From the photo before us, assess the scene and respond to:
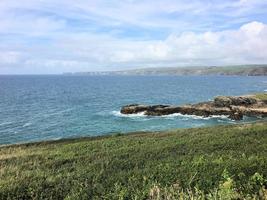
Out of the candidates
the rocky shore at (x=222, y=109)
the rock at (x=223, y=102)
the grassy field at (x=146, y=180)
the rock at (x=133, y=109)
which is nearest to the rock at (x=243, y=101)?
the rocky shore at (x=222, y=109)

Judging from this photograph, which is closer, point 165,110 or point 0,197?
point 0,197

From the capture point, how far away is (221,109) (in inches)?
2771

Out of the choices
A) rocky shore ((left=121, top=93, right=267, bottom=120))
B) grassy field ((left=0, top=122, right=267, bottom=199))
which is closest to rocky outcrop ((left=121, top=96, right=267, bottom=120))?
rocky shore ((left=121, top=93, right=267, bottom=120))

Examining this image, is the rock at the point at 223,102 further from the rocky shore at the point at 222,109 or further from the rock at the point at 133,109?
the rock at the point at 133,109

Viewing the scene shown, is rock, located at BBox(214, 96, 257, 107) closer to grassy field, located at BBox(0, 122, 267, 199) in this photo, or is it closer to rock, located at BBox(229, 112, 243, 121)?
rock, located at BBox(229, 112, 243, 121)

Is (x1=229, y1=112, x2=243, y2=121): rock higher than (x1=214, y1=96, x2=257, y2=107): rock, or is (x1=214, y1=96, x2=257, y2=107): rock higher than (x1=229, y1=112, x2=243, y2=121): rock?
(x1=214, y1=96, x2=257, y2=107): rock

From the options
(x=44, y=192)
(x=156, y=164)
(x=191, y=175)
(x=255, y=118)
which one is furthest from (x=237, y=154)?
(x=255, y=118)

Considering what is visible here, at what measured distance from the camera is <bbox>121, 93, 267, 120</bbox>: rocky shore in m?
68.3

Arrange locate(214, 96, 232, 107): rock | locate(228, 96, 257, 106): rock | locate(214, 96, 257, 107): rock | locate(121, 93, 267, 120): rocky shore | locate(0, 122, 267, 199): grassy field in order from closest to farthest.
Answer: locate(0, 122, 267, 199): grassy field, locate(121, 93, 267, 120): rocky shore, locate(214, 96, 232, 107): rock, locate(214, 96, 257, 107): rock, locate(228, 96, 257, 106): rock

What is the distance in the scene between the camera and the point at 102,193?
10.9m

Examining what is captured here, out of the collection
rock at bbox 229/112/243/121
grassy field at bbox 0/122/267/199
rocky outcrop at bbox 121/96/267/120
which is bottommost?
rock at bbox 229/112/243/121

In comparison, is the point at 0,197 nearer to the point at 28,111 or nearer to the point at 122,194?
the point at 122,194

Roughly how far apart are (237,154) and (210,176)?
202 inches

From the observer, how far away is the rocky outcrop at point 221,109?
68.4 m
